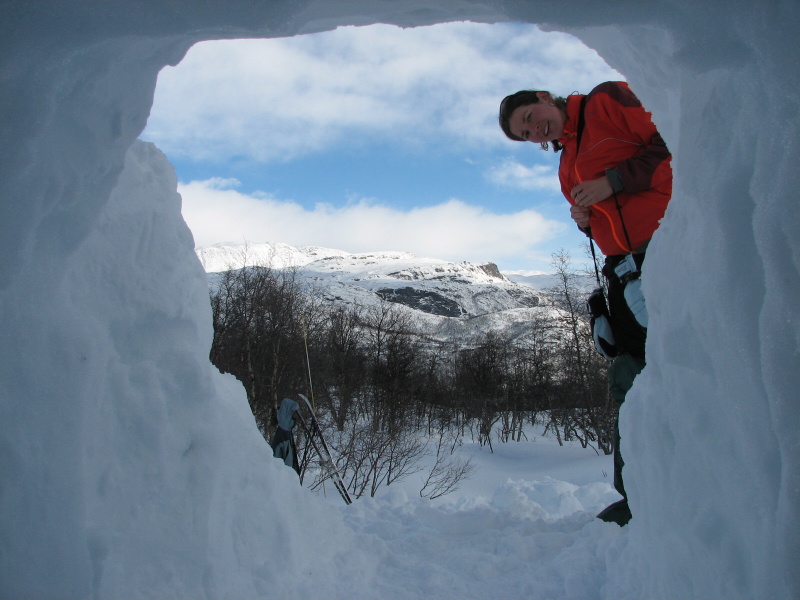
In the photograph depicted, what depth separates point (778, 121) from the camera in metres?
1.01

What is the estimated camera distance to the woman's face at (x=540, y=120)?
2.20 meters

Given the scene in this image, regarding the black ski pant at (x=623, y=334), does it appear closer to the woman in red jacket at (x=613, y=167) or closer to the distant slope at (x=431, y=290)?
the woman in red jacket at (x=613, y=167)

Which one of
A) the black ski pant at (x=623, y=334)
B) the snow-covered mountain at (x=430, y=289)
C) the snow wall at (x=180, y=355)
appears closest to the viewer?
the snow wall at (x=180, y=355)

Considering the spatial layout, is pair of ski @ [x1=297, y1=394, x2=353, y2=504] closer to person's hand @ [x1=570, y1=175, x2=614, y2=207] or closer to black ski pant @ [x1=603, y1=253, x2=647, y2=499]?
black ski pant @ [x1=603, y1=253, x2=647, y2=499]

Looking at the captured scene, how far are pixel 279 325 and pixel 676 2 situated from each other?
16.4 m

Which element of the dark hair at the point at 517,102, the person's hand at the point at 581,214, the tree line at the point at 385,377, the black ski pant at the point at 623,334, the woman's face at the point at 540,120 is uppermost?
the dark hair at the point at 517,102

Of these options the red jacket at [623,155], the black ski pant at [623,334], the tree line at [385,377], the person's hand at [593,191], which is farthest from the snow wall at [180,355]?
the tree line at [385,377]

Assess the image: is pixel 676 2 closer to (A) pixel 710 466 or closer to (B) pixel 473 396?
(A) pixel 710 466

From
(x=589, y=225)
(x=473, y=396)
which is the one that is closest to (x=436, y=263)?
(x=473, y=396)

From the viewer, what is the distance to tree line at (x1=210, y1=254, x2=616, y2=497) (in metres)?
13.9

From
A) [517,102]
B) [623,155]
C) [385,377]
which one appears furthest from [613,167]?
[385,377]

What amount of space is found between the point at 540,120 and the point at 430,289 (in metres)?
104

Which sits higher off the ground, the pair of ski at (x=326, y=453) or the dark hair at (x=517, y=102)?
the dark hair at (x=517, y=102)

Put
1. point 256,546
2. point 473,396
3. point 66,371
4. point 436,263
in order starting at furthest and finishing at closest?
point 436,263 < point 473,396 < point 256,546 < point 66,371
